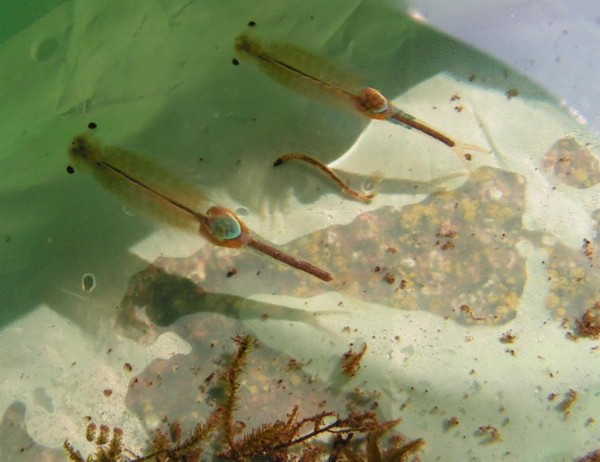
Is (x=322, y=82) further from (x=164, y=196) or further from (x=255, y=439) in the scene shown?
(x=255, y=439)

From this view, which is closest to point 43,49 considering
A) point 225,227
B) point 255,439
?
point 225,227

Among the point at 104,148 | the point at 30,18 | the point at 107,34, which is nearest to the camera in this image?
the point at 30,18

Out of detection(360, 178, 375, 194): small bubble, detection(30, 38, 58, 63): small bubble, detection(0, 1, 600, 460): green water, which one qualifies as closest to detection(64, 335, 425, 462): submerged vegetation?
detection(0, 1, 600, 460): green water

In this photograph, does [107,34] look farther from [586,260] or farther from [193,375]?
[586,260]

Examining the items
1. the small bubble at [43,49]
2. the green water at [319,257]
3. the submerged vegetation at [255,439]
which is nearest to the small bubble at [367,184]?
the green water at [319,257]

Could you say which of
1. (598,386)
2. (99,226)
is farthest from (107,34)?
(598,386)

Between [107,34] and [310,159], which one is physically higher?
[107,34]

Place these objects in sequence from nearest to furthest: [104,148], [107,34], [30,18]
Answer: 1. [30,18]
2. [107,34]
3. [104,148]
